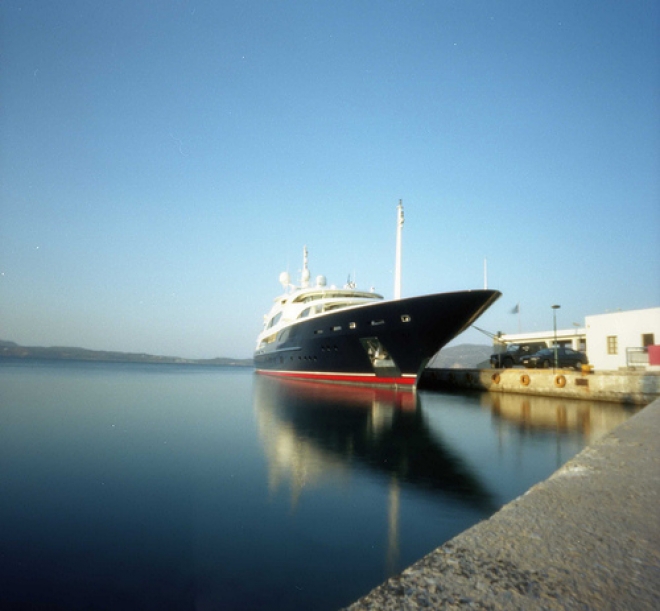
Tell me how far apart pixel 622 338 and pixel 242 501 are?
1010 inches

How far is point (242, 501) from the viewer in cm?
616

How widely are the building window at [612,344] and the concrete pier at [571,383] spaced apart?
4.14 m

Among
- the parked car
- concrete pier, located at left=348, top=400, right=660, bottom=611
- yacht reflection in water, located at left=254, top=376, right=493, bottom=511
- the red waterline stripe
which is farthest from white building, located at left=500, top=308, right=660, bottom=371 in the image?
concrete pier, located at left=348, top=400, right=660, bottom=611

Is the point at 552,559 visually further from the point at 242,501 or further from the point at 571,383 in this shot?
the point at 571,383

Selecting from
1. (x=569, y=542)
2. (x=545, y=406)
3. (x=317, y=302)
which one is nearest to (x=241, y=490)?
(x=569, y=542)

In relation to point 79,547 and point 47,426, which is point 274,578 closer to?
point 79,547

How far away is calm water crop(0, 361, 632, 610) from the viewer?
3.85 meters

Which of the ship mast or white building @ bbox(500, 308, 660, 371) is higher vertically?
the ship mast

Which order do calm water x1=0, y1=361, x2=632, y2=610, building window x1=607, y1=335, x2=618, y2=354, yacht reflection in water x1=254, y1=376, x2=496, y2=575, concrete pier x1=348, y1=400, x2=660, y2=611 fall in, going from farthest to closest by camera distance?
building window x1=607, y1=335, x2=618, y2=354 < yacht reflection in water x1=254, y1=376, x2=496, y2=575 < calm water x1=0, y1=361, x2=632, y2=610 < concrete pier x1=348, y1=400, x2=660, y2=611

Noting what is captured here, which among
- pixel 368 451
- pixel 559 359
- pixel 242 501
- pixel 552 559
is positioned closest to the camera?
pixel 552 559

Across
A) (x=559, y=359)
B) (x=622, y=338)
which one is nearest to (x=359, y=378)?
(x=559, y=359)

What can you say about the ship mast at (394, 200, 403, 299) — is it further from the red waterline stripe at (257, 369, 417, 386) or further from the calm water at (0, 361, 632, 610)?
the calm water at (0, 361, 632, 610)

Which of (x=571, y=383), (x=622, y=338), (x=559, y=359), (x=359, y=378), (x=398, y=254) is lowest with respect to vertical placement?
(x=359, y=378)

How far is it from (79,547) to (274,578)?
7.76 ft
